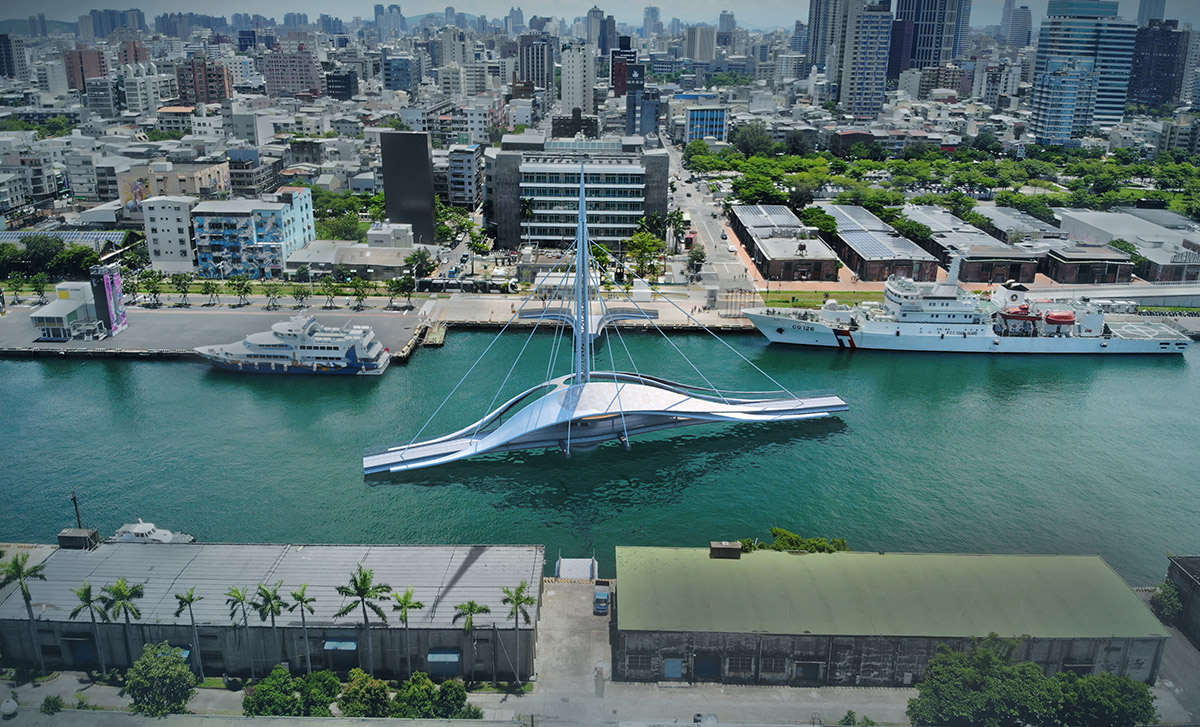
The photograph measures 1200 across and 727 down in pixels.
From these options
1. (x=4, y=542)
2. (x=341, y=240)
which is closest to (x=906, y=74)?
(x=341, y=240)

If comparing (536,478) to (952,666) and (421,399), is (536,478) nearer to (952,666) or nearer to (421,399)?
(421,399)

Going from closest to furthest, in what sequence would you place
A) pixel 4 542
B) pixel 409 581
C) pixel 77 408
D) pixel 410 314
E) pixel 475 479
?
1. pixel 409 581
2. pixel 4 542
3. pixel 475 479
4. pixel 77 408
5. pixel 410 314

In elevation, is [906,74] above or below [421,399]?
above

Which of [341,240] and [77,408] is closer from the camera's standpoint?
[77,408]

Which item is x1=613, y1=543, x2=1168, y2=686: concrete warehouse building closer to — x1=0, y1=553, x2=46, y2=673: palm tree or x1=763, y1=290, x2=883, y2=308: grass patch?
x1=0, y1=553, x2=46, y2=673: palm tree

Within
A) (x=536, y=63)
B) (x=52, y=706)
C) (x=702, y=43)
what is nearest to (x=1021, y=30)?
(x=702, y=43)

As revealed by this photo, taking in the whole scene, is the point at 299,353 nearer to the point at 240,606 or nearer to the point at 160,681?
the point at 240,606

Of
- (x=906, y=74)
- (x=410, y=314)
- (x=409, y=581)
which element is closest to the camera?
(x=409, y=581)
